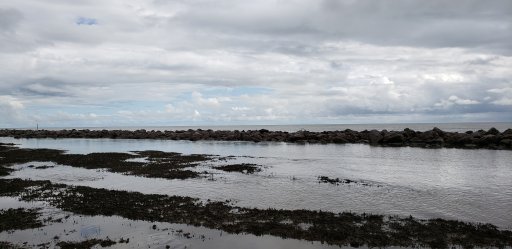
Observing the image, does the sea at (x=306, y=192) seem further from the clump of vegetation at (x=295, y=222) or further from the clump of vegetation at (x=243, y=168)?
the clump of vegetation at (x=243, y=168)

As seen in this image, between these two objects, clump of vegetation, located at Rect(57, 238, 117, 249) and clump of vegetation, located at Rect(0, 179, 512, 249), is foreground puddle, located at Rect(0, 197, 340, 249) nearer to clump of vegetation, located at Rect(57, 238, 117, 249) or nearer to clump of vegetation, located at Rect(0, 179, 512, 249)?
clump of vegetation, located at Rect(57, 238, 117, 249)

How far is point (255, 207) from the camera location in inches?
741

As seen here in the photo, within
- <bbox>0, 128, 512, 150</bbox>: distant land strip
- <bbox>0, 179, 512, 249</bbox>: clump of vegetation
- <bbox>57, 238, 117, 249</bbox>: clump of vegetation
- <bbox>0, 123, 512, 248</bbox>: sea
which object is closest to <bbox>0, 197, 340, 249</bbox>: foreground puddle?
<bbox>0, 123, 512, 248</bbox>: sea

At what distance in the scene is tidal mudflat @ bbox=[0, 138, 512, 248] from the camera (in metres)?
13.6

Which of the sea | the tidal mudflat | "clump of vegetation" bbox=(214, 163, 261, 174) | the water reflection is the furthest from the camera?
"clump of vegetation" bbox=(214, 163, 261, 174)

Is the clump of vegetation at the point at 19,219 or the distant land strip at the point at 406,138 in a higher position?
the distant land strip at the point at 406,138

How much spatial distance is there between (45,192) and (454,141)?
60856 mm

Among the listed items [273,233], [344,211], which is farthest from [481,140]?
[273,233]

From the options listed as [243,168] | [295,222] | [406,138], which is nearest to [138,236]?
[295,222]

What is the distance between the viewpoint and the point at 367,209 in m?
18.4

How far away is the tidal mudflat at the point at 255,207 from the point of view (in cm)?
1362

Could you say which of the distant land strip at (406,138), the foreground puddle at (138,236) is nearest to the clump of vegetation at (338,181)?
the foreground puddle at (138,236)

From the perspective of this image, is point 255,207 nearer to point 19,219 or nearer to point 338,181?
point 338,181

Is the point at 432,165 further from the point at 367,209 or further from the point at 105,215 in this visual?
the point at 105,215
